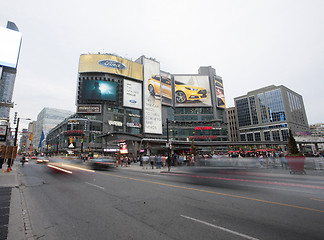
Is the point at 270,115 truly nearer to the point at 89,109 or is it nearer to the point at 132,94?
the point at 132,94

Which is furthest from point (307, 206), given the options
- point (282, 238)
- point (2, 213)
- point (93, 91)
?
point (93, 91)

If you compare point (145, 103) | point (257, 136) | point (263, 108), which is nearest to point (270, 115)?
point (263, 108)

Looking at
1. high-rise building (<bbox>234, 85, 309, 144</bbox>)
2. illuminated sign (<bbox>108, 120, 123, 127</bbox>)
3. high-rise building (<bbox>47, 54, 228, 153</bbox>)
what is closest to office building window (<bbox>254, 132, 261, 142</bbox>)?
high-rise building (<bbox>234, 85, 309, 144</bbox>)

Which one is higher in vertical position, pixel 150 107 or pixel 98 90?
pixel 98 90

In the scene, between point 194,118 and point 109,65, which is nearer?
point 109,65

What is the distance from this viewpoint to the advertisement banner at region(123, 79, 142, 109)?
282 ft

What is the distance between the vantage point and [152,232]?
4391mm

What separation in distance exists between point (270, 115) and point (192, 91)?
163ft

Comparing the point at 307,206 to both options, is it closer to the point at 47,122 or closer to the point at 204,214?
the point at 204,214

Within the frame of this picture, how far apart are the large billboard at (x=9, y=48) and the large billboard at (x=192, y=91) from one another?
73.0 meters

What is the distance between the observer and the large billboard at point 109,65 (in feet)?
268

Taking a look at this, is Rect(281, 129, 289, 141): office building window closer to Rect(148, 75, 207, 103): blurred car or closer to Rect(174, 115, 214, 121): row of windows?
Rect(174, 115, 214, 121): row of windows

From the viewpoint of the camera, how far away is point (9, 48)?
1966 inches

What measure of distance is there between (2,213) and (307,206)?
10.3 meters
